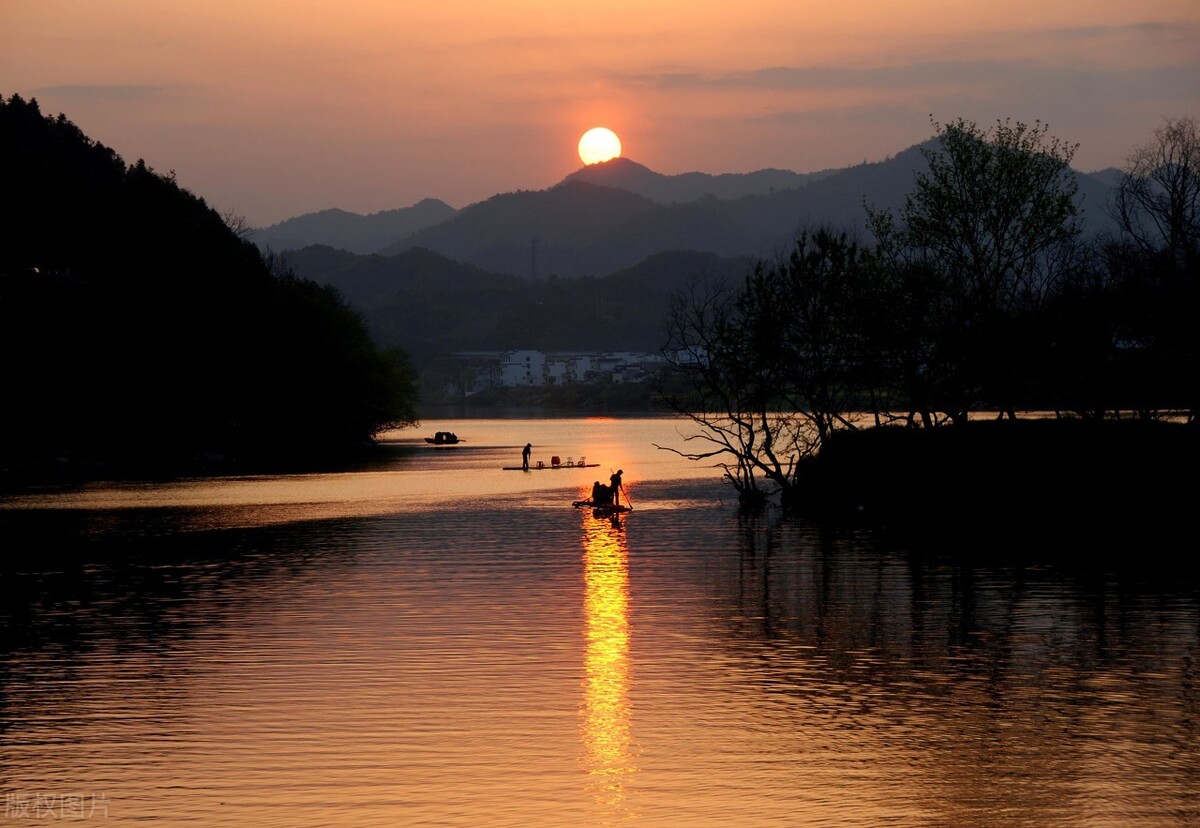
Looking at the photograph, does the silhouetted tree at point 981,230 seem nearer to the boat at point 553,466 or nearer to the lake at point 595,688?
the lake at point 595,688

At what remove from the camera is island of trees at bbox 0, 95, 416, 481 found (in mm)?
127312

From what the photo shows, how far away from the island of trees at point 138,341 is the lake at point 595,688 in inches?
2989

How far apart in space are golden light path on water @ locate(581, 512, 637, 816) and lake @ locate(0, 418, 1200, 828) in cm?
10

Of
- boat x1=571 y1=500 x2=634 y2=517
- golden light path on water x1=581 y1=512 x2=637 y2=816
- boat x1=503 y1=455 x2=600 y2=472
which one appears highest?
boat x1=503 y1=455 x2=600 y2=472

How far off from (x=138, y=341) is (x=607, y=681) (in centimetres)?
11372

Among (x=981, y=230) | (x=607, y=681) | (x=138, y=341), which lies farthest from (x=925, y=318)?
(x=138, y=341)

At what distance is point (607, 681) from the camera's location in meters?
28.5

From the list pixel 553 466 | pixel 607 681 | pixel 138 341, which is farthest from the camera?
pixel 138 341

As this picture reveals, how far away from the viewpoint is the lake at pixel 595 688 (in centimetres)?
1997

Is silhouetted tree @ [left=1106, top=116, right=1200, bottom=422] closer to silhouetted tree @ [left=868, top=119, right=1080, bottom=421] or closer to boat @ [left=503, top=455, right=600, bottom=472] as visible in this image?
silhouetted tree @ [left=868, top=119, right=1080, bottom=421]

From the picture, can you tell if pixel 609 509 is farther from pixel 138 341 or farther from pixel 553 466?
pixel 138 341

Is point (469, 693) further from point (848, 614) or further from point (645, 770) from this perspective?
point (848, 614)

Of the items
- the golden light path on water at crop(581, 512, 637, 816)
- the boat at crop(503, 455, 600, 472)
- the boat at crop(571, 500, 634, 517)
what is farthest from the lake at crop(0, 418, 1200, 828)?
the boat at crop(503, 455, 600, 472)

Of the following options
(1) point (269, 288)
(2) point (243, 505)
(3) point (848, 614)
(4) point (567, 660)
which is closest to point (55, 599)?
(4) point (567, 660)
